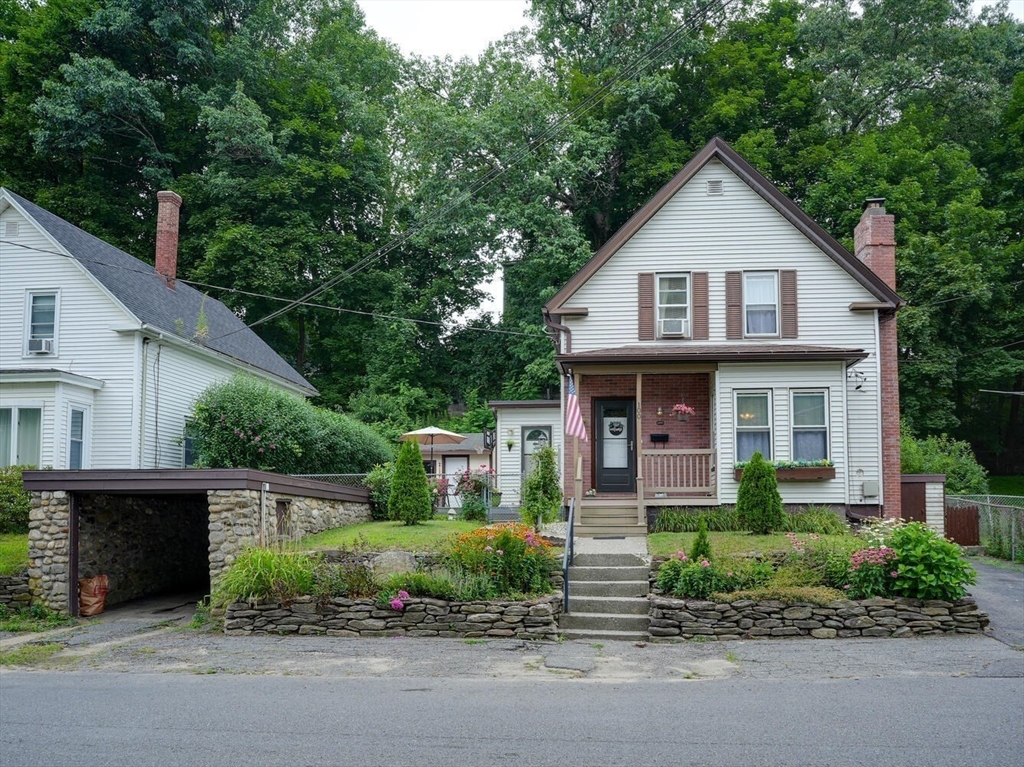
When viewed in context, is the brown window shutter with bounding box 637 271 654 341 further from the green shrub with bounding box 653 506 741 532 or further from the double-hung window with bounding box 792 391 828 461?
the green shrub with bounding box 653 506 741 532

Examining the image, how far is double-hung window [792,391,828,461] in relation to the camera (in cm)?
1905

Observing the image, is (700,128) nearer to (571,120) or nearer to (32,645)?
(571,120)

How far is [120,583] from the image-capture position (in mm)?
17641

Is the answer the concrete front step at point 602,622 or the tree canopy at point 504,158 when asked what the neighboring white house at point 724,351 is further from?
the tree canopy at point 504,158

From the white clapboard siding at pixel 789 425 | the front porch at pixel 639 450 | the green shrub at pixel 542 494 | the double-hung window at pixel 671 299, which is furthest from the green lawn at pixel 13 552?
the double-hung window at pixel 671 299

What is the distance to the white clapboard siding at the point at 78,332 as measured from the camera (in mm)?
22156

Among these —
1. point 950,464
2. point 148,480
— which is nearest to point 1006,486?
point 950,464

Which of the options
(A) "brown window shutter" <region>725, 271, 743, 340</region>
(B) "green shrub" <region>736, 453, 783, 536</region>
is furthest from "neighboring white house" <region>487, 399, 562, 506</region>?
(B) "green shrub" <region>736, 453, 783, 536</region>

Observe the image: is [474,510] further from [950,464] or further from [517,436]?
[950,464]

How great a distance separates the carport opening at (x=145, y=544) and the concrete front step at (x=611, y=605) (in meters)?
8.41

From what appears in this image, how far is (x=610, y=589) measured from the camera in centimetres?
1450

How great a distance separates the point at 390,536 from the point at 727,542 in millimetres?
5908

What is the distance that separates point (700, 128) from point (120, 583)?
91.7 feet

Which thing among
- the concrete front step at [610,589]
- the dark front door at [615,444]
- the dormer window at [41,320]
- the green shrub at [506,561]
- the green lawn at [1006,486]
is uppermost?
the dormer window at [41,320]
